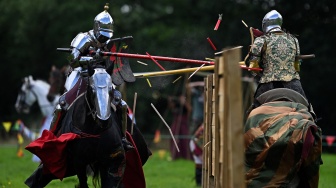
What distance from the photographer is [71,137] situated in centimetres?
867

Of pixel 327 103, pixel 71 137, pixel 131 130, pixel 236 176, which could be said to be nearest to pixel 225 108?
pixel 236 176

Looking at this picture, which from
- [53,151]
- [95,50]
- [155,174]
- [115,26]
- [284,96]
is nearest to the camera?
[284,96]

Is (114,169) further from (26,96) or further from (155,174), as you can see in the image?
(26,96)

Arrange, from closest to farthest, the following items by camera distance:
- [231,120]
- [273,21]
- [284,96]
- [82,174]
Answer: [231,120], [284,96], [82,174], [273,21]

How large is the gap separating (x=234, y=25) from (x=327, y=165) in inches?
473

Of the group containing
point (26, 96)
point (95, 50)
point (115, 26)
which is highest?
point (95, 50)

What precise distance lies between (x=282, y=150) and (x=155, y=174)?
7.70 m

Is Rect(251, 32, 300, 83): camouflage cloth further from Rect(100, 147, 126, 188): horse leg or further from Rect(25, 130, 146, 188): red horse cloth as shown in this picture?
Rect(25, 130, 146, 188): red horse cloth

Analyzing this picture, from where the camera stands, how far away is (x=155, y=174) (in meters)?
15.1

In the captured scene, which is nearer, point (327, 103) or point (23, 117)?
point (327, 103)

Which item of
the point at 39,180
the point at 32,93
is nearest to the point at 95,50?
the point at 39,180

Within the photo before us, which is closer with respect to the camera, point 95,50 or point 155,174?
point 95,50

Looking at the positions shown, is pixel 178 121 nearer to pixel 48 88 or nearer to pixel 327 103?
pixel 48 88

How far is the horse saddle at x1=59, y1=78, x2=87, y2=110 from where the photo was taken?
30.0 ft
